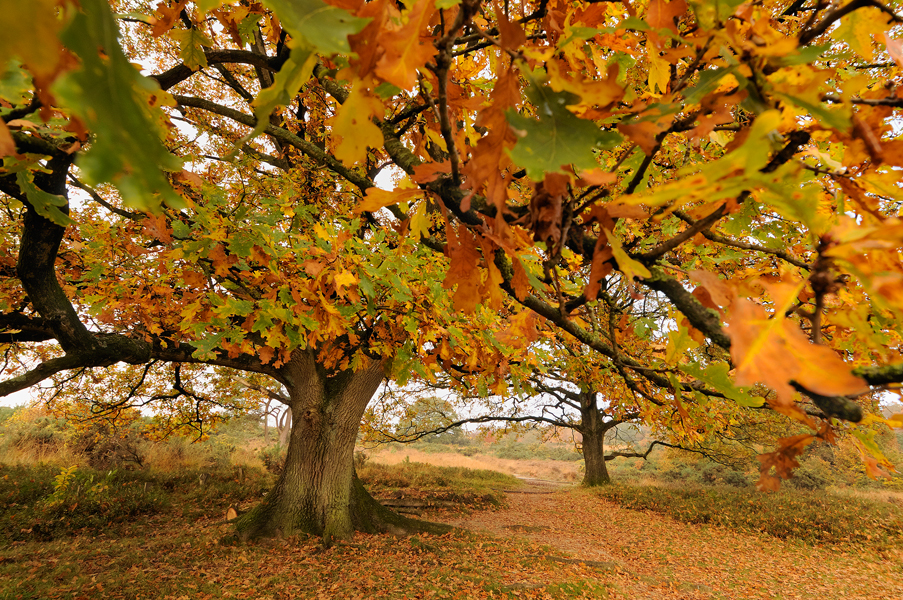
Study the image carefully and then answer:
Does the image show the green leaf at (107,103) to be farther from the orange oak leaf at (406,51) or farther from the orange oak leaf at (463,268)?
the orange oak leaf at (463,268)


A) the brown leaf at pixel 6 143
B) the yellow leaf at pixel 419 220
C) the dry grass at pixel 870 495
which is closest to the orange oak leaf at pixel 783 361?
the yellow leaf at pixel 419 220

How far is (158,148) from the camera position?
1.21ft

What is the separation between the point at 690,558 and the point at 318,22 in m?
10.6

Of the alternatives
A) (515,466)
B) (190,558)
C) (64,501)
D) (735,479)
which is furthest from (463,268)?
(515,466)

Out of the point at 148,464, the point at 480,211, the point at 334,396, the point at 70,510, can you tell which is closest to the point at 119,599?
the point at 334,396

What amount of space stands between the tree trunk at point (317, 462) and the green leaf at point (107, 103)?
6.05 metres

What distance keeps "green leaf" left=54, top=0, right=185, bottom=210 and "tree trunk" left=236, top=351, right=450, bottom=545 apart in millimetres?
6048

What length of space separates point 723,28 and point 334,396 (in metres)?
6.99

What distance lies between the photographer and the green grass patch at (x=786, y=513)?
1004 cm

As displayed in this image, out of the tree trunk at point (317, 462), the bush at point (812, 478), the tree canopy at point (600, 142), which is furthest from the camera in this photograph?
the bush at point (812, 478)

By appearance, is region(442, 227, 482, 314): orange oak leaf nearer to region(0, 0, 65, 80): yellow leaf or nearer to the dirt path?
region(0, 0, 65, 80): yellow leaf

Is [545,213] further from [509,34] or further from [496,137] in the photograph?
[509,34]

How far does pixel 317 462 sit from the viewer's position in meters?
6.50

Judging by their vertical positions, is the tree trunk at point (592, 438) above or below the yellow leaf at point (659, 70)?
below
